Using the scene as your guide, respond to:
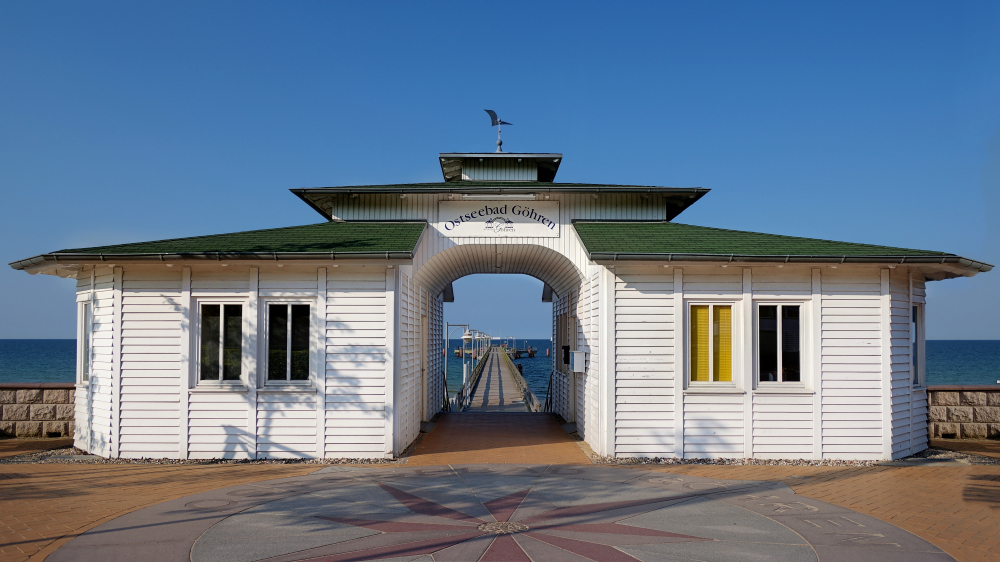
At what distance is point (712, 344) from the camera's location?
10656 mm

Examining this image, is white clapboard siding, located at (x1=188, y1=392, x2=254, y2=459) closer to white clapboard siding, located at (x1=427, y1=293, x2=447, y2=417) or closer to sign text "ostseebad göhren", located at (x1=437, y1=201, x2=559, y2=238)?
sign text "ostseebad göhren", located at (x1=437, y1=201, x2=559, y2=238)

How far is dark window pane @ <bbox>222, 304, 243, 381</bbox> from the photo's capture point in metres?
10.6

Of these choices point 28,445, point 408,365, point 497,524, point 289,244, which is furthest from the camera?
point 28,445

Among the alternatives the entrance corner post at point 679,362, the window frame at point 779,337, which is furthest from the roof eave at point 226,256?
the window frame at point 779,337

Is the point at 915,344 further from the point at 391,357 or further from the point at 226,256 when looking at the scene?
the point at 226,256

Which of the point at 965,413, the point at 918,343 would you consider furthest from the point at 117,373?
the point at 965,413

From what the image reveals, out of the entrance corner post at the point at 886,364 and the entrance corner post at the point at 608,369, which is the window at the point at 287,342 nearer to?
the entrance corner post at the point at 608,369

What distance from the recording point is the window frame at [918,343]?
36.5 ft

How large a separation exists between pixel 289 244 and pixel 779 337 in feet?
29.2

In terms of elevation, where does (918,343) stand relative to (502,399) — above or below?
above

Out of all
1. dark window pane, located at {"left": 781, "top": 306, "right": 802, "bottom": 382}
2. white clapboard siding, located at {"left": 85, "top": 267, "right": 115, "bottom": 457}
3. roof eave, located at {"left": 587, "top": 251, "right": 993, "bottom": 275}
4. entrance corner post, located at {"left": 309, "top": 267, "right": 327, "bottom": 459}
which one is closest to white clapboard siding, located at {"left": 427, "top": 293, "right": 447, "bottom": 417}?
entrance corner post, located at {"left": 309, "top": 267, "right": 327, "bottom": 459}

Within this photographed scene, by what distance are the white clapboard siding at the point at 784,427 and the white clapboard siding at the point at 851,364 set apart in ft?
1.05

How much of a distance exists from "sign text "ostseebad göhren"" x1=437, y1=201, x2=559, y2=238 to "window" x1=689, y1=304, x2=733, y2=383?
339cm

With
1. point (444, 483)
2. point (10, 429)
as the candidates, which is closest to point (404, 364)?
point (444, 483)
